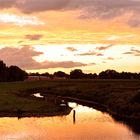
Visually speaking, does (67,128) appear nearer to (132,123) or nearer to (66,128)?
(66,128)

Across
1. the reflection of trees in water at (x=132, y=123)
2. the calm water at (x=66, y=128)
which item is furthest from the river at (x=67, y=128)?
the reflection of trees in water at (x=132, y=123)

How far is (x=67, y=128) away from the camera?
84000 millimetres

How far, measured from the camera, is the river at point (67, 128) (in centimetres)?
7544

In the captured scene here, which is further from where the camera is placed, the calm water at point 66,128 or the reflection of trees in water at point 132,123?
the reflection of trees in water at point 132,123

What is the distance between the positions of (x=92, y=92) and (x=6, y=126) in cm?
6780

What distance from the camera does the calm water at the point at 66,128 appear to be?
7542 centimetres

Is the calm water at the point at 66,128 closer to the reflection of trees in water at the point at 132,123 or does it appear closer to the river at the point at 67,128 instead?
the river at the point at 67,128

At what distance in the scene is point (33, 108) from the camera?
104938 millimetres

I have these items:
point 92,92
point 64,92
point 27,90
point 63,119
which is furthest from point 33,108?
point 27,90

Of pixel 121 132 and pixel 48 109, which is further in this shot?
pixel 48 109

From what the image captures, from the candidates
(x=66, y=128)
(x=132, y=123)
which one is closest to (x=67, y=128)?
(x=66, y=128)

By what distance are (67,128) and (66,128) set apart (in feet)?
0.57

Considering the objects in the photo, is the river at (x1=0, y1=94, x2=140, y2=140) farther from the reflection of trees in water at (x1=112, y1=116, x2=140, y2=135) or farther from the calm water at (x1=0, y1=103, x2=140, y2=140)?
the reflection of trees in water at (x1=112, y1=116, x2=140, y2=135)

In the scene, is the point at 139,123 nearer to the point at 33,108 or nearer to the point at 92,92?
the point at 33,108
